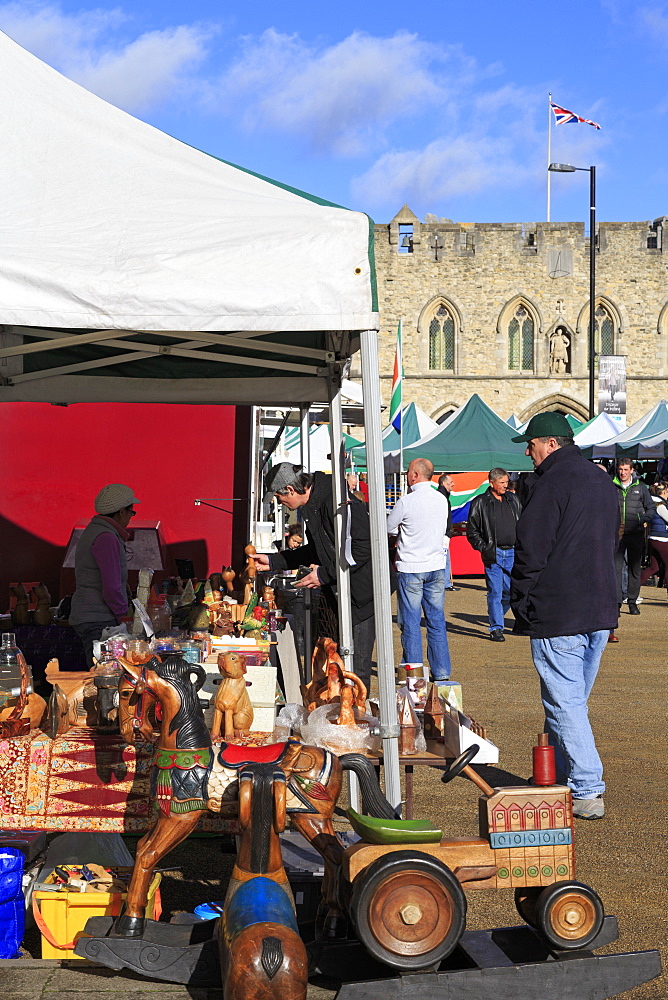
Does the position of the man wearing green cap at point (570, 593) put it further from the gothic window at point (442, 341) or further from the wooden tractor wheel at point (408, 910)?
the gothic window at point (442, 341)

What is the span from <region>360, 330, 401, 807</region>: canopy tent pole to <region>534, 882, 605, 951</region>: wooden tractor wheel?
0.72 meters

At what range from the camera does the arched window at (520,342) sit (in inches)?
1468

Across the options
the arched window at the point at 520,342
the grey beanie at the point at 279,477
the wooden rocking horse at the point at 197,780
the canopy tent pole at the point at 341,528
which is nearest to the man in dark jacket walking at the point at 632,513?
the grey beanie at the point at 279,477

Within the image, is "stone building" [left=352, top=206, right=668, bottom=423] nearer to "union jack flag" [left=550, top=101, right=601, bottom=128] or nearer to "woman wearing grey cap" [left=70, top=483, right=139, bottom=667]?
"union jack flag" [left=550, top=101, right=601, bottom=128]

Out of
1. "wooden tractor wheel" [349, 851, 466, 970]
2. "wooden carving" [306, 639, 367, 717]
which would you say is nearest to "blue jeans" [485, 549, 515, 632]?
"wooden carving" [306, 639, 367, 717]

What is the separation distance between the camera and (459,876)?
3031mm

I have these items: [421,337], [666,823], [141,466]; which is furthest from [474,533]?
[421,337]

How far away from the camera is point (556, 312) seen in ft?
121

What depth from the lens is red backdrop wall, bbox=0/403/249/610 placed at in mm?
9125

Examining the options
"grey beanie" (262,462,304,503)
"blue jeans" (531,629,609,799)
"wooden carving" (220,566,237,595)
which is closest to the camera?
"blue jeans" (531,629,609,799)

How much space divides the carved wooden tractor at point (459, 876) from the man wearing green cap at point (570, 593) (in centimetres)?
172

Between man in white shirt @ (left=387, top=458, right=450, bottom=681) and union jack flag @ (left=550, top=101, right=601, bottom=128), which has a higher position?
union jack flag @ (left=550, top=101, right=601, bottom=128)

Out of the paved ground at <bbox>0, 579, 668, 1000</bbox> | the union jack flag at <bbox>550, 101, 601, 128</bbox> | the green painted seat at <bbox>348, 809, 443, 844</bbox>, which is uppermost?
the union jack flag at <bbox>550, 101, 601, 128</bbox>

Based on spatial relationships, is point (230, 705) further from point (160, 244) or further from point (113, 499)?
point (113, 499)
